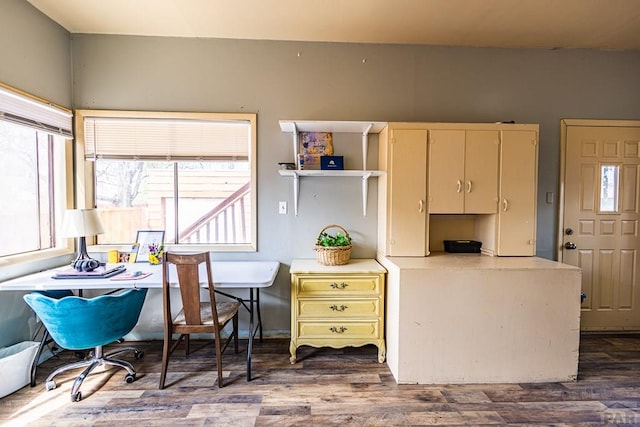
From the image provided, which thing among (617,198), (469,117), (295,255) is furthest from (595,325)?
(295,255)

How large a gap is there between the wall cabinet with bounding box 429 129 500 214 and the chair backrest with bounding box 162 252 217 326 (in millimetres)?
1801

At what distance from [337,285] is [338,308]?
7.2 inches

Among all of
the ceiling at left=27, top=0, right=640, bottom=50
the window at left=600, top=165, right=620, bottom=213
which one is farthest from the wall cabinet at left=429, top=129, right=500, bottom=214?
the window at left=600, top=165, right=620, bottom=213

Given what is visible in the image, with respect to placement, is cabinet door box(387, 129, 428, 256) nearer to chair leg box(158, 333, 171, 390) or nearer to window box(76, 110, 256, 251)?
window box(76, 110, 256, 251)

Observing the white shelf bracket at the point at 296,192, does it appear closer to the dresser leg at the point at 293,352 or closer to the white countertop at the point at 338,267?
the white countertop at the point at 338,267

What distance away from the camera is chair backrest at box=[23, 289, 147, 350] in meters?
1.86

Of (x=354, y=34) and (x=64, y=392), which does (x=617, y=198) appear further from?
(x=64, y=392)

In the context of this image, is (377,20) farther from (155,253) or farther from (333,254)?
(155,253)

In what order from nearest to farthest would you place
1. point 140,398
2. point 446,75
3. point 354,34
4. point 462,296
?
point 140,398
point 462,296
point 354,34
point 446,75

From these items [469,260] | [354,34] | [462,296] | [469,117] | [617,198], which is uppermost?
[354,34]

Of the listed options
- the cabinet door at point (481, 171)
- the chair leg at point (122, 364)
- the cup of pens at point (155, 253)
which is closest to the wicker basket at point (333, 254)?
the cabinet door at point (481, 171)

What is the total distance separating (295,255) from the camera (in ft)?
9.25

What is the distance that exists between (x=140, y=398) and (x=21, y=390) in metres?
0.85

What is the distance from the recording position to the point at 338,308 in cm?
236
